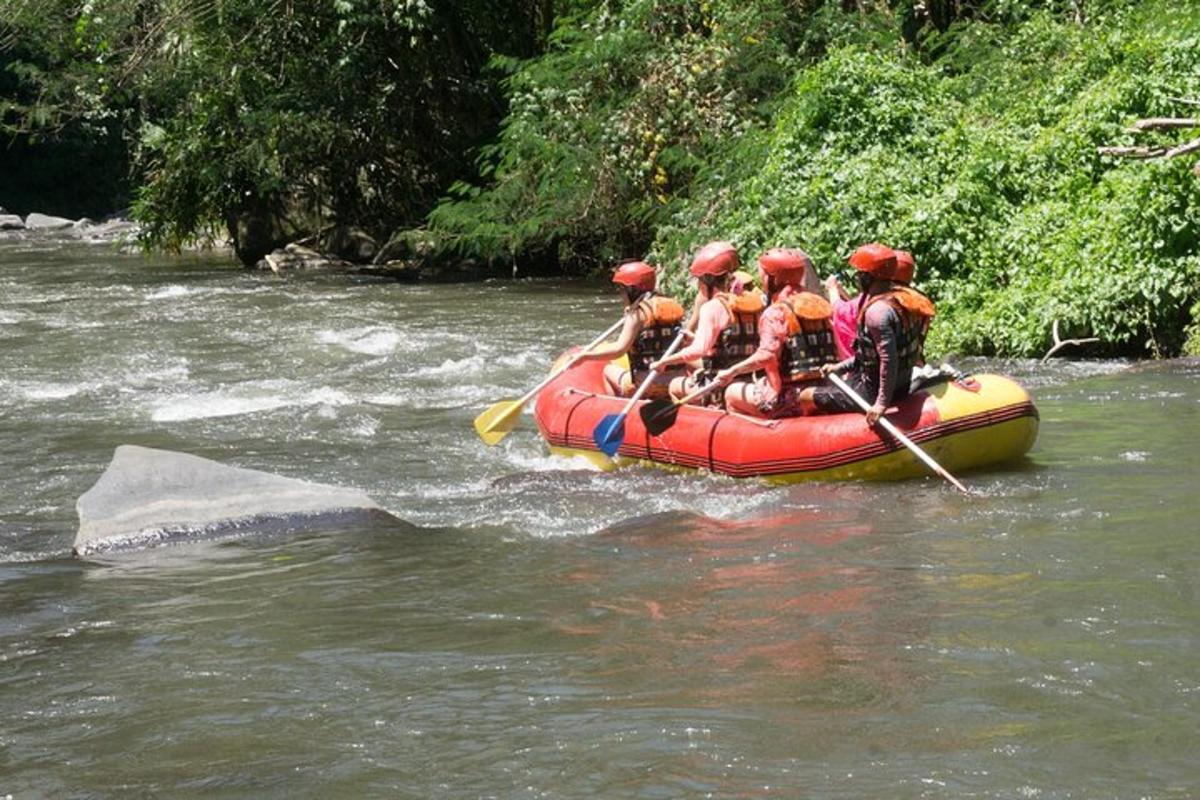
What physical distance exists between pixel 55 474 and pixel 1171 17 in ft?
31.3

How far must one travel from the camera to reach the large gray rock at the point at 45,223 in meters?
36.4

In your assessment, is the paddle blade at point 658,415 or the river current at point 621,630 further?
the paddle blade at point 658,415

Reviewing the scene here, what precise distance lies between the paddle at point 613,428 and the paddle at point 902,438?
1232 millimetres

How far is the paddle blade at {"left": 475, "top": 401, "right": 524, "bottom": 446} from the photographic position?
10473 millimetres

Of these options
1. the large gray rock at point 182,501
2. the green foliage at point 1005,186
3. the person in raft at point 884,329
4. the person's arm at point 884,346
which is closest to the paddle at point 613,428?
the person in raft at point 884,329

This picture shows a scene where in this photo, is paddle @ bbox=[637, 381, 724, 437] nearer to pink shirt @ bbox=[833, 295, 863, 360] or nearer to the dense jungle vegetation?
pink shirt @ bbox=[833, 295, 863, 360]

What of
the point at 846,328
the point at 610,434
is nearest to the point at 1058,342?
the point at 846,328

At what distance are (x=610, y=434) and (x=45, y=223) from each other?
2946 centimetres

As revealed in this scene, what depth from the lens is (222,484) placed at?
839 centimetres

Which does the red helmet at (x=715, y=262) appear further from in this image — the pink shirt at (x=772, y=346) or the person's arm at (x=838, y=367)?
the person's arm at (x=838, y=367)

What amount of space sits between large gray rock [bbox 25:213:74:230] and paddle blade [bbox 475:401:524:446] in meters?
27.9

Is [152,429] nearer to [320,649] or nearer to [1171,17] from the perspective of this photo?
[320,649]

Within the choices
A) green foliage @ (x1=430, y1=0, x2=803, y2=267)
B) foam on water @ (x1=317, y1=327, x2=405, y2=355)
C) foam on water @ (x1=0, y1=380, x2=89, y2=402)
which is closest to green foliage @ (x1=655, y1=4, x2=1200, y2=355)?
green foliage @ (x1=430, y1=0, x2=803, y2=267)

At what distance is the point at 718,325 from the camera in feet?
31.5
